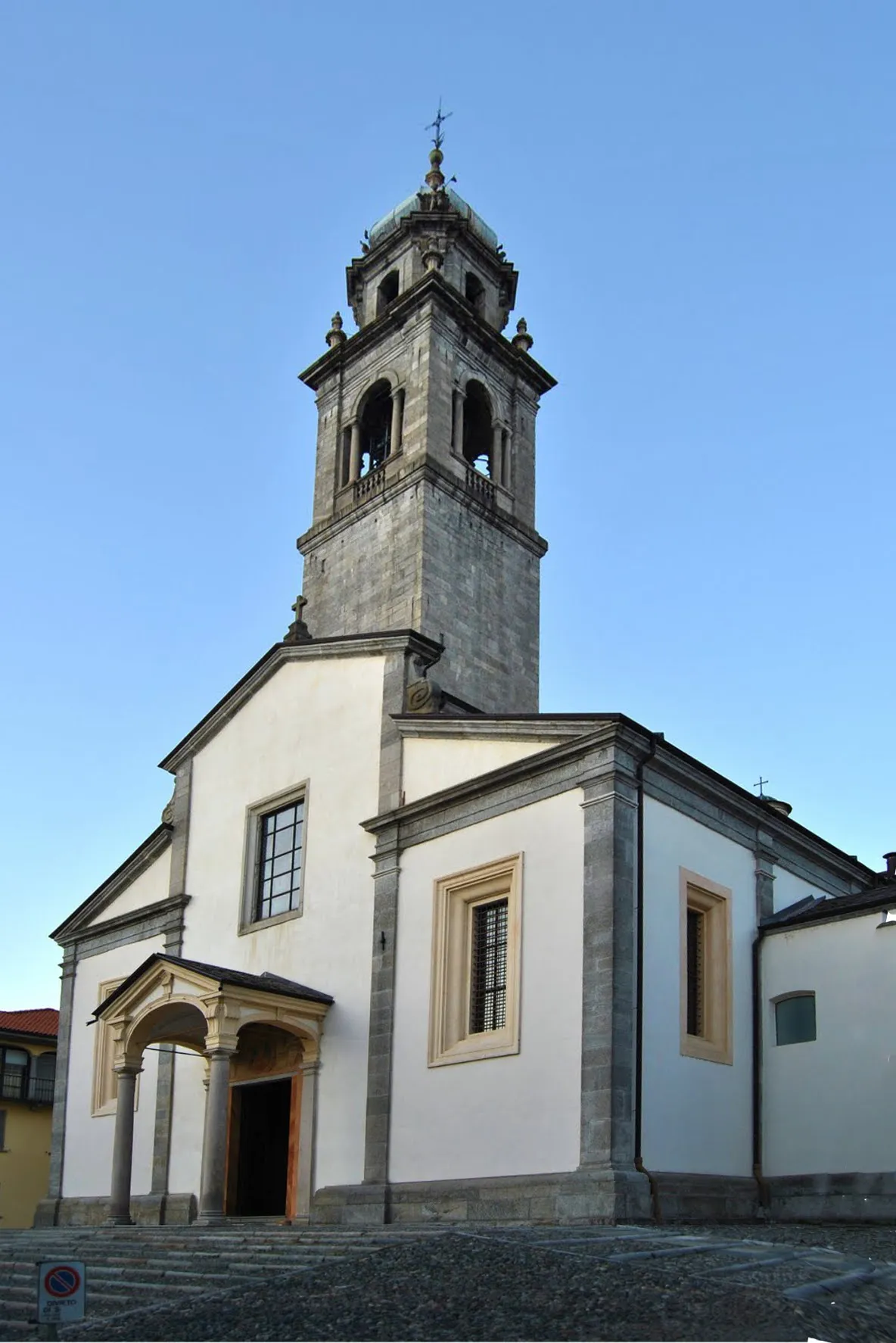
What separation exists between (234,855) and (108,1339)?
15.4 metres

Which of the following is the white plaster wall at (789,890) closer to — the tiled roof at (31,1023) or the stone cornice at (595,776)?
the stone cornice at (595,776)

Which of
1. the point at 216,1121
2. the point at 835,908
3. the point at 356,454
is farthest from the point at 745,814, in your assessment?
the point at 356,454

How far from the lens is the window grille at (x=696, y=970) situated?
1897 centimetres

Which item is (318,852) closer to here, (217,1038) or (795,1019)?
(217,1038)

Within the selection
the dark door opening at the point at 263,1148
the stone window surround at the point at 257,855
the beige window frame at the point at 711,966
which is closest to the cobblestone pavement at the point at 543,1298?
the beige window frame at the point at 711,966

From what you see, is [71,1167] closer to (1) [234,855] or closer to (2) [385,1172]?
(1) [234,855]

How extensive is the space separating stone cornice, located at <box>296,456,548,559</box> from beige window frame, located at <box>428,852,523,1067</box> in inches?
578

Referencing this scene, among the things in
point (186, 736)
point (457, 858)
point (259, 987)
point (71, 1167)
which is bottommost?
point (71, 1167)

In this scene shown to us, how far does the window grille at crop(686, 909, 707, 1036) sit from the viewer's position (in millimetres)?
18969

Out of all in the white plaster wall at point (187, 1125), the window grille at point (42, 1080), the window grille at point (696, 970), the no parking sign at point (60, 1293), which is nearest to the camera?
the no parking sign at point (60, 1293)

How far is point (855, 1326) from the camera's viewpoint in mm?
8609

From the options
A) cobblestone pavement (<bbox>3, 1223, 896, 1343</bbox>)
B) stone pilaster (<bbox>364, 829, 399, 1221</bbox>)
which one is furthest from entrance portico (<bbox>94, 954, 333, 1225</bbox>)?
cobblestone pavement (<bbox>3, 1223, 896, 1343</bbox>)

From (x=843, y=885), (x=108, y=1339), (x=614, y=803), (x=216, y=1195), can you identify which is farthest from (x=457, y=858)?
(x=108, y=1339)

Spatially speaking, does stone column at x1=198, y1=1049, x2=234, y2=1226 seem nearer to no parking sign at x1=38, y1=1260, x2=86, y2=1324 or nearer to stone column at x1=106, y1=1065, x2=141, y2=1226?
stone column at x1=106, y1=1065, x2=141, y2=1226
